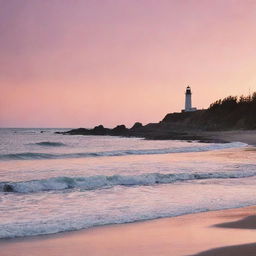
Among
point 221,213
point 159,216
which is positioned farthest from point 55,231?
point 221,213

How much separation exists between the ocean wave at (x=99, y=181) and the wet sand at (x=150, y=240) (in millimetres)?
5888

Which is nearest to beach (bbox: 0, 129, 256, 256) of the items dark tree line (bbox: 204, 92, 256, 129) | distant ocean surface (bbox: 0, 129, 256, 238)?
distant ocean surface (bbox: 0, 129, 256, 238)

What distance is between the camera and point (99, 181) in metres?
15.1

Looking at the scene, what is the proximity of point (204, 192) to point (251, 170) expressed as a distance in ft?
20.6

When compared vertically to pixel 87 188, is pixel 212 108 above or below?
above

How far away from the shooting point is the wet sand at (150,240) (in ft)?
21.1

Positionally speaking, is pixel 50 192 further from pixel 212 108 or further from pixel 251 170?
pixel 212 108

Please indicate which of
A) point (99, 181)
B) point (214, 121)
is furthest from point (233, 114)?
point (99, 181)

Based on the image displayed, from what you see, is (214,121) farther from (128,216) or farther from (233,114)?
(128,216)

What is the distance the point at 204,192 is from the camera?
12.6 metres

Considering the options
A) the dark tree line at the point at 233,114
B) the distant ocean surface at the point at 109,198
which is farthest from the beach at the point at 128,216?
the dark tree line at the point at 233,114

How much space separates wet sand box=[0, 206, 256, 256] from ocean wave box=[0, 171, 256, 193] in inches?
232

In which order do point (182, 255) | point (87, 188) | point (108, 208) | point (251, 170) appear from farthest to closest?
point (251, 170) → point (87, 188) → point (108, 208) → point (182, 255)

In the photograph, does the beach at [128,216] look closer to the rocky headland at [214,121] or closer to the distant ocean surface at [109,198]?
the distant ocean surface at [109,198]
